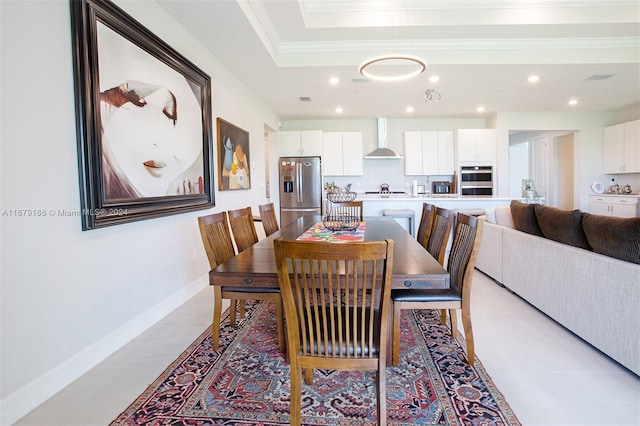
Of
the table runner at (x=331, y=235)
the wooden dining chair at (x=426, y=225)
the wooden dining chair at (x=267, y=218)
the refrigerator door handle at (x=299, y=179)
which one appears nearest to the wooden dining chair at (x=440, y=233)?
the wooden dining chair at (x=426, y=225)

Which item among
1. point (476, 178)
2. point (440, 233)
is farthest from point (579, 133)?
point (440, 233)

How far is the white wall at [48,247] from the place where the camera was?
5.14 ft

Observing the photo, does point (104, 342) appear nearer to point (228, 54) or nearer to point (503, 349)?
point (503, 349)

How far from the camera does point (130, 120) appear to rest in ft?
7.80

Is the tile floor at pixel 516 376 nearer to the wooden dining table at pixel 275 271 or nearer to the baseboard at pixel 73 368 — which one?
the baseboard at pixel 73 368

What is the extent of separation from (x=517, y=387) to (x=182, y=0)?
11.8ft

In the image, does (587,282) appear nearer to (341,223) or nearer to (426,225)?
(426,225)

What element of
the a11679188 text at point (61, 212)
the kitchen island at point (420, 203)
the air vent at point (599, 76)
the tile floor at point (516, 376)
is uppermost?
the air vent at point (599, 76)

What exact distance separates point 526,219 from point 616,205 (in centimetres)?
481

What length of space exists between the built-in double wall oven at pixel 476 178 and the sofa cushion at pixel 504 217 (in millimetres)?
3294

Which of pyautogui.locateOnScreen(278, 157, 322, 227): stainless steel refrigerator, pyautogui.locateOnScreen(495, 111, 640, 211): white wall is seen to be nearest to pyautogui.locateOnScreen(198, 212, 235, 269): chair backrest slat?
pyautogui.locateOnScreen(278, 157, 322, 227): stainless steel refrigerator

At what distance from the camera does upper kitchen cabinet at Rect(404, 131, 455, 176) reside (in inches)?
273

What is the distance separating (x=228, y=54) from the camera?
3.75 metres

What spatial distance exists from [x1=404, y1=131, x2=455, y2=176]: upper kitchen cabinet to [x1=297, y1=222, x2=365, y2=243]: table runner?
15.3 feet
